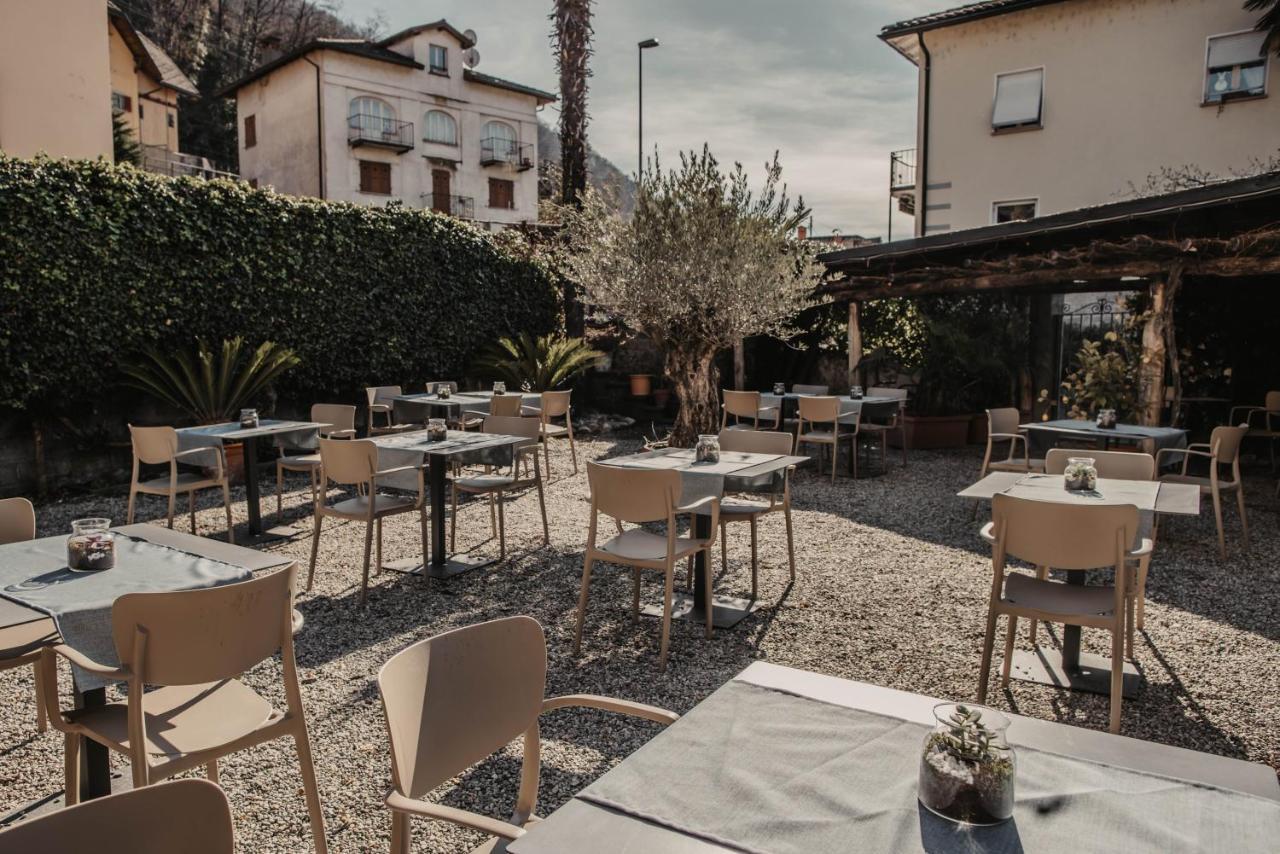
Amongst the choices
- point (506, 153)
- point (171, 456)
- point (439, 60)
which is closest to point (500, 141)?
point (506, 153)

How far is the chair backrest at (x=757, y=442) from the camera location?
554 centimetres

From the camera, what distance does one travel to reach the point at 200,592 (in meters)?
2.20

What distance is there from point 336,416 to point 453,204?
24.4 m

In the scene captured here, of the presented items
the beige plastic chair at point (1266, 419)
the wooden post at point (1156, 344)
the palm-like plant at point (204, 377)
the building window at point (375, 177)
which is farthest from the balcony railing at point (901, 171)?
the building window at point (375, 177)

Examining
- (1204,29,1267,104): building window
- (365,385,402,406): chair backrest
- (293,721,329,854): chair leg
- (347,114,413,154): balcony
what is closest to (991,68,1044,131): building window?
(1204,29,1267,104): building window

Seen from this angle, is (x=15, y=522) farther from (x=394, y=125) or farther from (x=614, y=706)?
(x=394, y=125)

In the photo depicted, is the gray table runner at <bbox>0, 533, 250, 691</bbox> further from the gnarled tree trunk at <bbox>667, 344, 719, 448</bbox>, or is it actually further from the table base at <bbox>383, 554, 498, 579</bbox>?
the gnarled tree trunk at <bbox>667, 344, 719, 448</bbox>

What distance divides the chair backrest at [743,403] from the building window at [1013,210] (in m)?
9.04

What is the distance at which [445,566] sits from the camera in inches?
223

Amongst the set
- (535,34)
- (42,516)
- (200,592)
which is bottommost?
(42,516)

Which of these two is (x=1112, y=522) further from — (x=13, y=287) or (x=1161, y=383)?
(x=13, y=287)

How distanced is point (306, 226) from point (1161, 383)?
958 cm

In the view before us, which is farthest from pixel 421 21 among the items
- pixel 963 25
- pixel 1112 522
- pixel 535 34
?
pixel 1112 522

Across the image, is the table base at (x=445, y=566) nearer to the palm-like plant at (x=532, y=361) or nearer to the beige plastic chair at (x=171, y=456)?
the beige plastic chair at (x=171, y=456)
